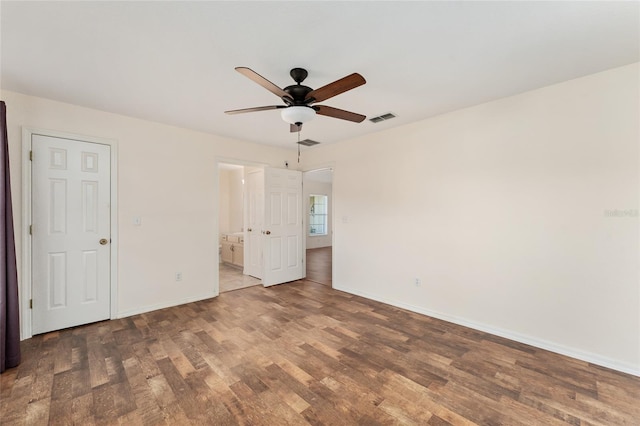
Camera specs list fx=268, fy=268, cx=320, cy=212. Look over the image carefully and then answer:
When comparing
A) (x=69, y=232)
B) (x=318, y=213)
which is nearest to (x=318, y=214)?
(x=318, y=213)

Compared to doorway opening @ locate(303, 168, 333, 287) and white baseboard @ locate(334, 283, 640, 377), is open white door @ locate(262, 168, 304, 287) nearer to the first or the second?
white baseboard @ locate(334, 283, 640, 377)

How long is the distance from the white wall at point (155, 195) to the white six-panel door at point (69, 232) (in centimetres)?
15

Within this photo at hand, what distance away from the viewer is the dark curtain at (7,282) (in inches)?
90.8

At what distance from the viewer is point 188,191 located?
4074 millimetres

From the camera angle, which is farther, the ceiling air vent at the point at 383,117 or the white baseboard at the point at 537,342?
the ceiling air vent at the point at 383,117

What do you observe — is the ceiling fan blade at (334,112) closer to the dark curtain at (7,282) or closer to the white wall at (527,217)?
the white wall at (527,217)

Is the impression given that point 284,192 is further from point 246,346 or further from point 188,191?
point 246,346

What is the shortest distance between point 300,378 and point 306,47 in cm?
262

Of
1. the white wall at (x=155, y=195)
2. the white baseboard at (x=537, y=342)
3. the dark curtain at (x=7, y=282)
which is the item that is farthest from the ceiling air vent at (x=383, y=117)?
the dark curtain at (x=7, y=282)

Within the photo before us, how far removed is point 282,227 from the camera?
5145 mm

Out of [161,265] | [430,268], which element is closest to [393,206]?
[430,268]

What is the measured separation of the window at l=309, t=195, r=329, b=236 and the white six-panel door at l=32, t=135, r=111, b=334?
274 inches

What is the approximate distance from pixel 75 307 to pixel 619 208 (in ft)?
18.9

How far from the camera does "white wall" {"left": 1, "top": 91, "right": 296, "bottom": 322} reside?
3018mm
